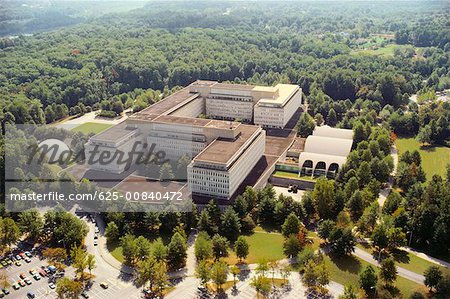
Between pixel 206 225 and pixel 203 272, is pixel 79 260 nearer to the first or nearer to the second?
pixel 203 272

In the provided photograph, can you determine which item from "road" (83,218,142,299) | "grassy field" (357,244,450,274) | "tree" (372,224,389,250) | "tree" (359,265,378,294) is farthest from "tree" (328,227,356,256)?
"road" (83,218,142,299)

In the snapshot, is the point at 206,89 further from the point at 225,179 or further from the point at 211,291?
the point at 211,291

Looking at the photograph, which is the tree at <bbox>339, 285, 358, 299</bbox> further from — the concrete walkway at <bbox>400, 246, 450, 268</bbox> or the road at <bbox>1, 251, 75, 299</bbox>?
the road at <bbox>1, 251, 75, 299</bbox>

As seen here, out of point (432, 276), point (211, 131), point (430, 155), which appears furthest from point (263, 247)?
point (430, 155)

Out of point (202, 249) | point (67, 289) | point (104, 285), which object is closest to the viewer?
point (67, 289)

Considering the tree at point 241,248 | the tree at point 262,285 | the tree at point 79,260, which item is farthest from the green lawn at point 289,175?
the tree at point 79,260

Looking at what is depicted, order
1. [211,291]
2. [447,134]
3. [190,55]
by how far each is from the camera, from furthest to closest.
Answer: [190,55] < [447,134] < [211,291]

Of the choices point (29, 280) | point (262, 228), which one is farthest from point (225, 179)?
point (29, 280)
